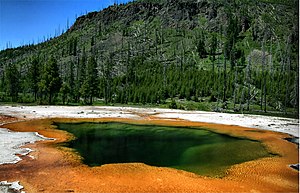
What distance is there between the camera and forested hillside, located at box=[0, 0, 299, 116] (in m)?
93.6

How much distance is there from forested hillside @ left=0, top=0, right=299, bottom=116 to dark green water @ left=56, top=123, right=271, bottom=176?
139 feet

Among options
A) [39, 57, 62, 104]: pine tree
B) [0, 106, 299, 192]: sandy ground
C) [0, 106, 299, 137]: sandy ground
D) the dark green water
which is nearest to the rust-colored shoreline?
[0, 106, 299, 192]: sandy ground

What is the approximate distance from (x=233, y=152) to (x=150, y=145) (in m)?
8.44

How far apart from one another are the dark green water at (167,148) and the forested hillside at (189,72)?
42.3 m

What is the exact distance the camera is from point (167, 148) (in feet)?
97.1

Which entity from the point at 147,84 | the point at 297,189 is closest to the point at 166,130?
the point at 297,189

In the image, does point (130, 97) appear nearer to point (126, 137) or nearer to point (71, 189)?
point (126, 137)

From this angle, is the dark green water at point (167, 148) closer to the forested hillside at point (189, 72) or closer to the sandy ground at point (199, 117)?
the sandy ground at point (199, 117)

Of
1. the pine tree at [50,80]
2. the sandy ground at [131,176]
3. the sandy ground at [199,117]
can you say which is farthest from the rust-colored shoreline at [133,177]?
the pine tree at [50,80]

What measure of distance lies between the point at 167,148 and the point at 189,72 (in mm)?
103467

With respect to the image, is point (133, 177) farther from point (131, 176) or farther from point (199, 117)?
point (199, 117)

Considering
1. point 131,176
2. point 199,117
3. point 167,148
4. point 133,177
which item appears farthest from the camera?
point 199,117

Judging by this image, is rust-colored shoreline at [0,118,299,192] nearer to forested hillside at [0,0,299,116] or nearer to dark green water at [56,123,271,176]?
dark green water at [56,123,271,176]

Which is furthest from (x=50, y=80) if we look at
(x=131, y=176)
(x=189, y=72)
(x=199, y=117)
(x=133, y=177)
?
(x=133, y=177)
